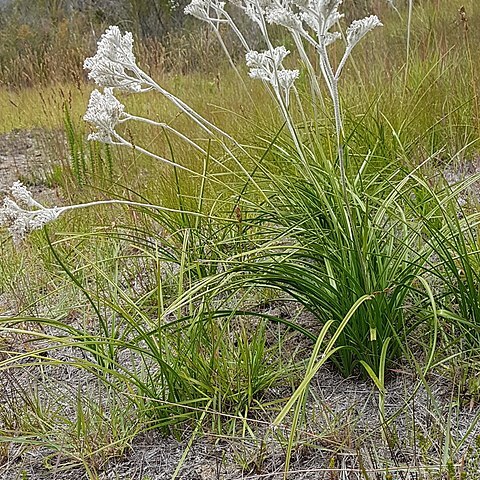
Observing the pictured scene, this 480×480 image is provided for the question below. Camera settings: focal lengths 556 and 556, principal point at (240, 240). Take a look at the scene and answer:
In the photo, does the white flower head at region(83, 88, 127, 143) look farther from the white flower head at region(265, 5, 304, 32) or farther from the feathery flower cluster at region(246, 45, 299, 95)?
the white flower head at region(265, 5, 304, 32)

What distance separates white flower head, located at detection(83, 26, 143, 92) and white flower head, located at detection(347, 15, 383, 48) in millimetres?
627

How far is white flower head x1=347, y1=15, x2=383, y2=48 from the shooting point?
1.44 meters

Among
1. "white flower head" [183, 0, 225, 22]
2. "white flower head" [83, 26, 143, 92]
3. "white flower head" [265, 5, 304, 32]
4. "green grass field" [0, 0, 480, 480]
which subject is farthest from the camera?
"white flower head" [183, 0, 225, 22]

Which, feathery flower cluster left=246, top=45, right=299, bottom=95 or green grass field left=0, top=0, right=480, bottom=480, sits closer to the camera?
green grass field left=0, top=0, right=480, bottom=480

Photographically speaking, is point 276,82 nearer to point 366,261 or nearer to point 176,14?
point 366,261

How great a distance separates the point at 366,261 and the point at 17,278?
173 cm

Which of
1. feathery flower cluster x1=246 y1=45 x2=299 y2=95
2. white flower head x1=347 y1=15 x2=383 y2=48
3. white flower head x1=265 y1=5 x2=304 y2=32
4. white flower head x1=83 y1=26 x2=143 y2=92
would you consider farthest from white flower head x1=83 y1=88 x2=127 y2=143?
white flower head x1=347 y1=15 x2=383 y2=48

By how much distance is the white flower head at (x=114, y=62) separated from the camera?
1.65 metres

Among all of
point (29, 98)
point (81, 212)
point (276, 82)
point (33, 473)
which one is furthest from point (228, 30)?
point (33, 473)

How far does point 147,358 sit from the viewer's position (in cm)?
181

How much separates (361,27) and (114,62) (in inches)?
28.8

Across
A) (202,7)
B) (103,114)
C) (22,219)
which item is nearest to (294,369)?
(22,219)

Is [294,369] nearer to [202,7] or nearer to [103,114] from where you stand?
[103,114]

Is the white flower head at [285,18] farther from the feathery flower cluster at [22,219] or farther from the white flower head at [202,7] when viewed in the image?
the feathery flower cluster at [22,219]
